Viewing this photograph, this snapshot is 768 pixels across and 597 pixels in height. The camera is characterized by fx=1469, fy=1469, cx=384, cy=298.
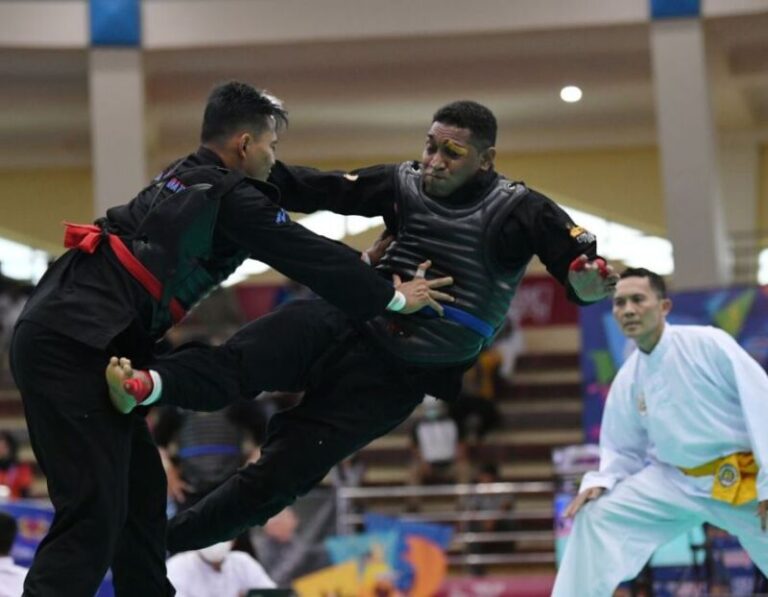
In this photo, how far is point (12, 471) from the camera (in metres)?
11.3

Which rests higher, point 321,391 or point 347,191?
point 347,191

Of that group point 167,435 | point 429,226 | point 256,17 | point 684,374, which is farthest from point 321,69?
point 429,226

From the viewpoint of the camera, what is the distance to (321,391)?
480 centimetres

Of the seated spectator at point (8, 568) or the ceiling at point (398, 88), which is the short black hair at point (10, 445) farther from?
the seated spectator at point (8, 568)

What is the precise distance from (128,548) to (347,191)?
1387mm

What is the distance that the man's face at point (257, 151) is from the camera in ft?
14.3

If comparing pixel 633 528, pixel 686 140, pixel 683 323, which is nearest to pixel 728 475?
pixel 633 528

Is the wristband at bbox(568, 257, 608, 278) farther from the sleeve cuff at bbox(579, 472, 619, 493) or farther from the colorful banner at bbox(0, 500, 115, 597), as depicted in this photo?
the colorful banner at bbox(0, 500, 115, 597)

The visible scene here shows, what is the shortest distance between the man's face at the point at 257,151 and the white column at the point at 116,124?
26.4 feet

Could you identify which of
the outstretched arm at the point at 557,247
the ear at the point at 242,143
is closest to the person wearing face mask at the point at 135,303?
the ear at the point at 242,143

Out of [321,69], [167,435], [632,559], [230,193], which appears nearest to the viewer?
[230,193]

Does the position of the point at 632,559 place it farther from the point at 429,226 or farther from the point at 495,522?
the point at 495,522

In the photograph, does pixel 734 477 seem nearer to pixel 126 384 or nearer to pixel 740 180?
pixel 126 384

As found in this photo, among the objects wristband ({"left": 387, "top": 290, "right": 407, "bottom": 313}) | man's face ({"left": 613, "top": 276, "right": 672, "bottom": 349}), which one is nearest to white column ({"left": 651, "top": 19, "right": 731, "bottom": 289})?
man's face ({"left": 613, "top": 276, "right": 672, "bottom": 349})
